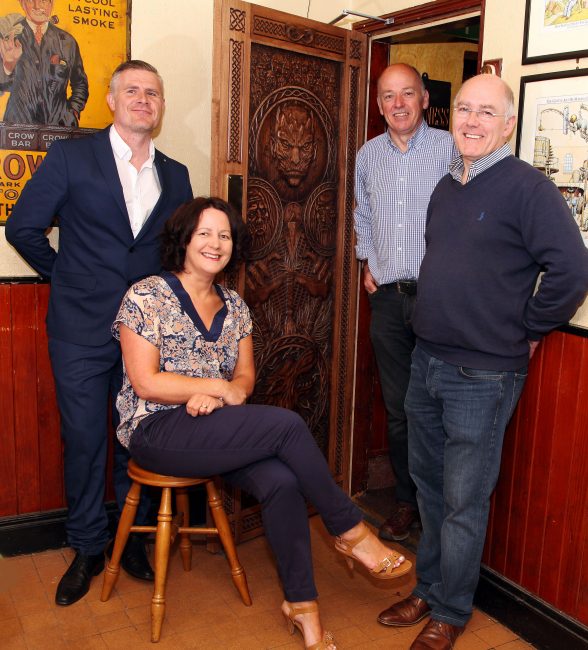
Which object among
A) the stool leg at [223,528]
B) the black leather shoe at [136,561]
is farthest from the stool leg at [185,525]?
the stool leg at [223,528]

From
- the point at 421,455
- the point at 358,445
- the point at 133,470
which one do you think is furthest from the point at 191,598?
the point at 358,445

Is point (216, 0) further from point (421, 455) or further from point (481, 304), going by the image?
point (421, 455)

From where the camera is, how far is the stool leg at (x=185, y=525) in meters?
2.86

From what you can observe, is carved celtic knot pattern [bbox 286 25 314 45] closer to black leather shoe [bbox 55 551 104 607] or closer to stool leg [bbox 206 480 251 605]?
stool leg [bbox 206 480 251 605]

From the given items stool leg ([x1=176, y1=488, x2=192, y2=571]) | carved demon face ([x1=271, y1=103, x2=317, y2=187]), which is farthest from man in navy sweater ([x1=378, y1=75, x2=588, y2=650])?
stool leg ([x1=176, y1=488, x2=192, y2=571])

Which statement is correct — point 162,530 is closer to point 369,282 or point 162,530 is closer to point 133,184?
point 133,184

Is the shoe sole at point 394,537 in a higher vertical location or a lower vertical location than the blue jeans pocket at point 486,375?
lower

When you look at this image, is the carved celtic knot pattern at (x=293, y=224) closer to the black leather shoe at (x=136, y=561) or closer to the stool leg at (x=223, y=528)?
the stool leg at (x=223, y=528)

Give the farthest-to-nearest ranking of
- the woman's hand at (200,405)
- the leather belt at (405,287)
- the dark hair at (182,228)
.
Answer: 1. the leather belt at (405,287)
2. the dark hair at (182,228)
3. the woman's hand at (200,405)

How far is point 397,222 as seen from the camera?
299 cm

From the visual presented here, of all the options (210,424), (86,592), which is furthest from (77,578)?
(210,424)

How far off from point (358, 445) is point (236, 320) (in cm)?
126

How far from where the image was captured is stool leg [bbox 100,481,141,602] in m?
2.56

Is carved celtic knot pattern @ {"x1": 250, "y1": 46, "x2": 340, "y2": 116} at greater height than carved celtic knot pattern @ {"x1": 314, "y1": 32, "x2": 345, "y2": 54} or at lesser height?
lesser
